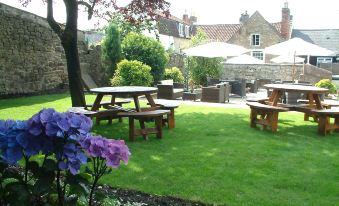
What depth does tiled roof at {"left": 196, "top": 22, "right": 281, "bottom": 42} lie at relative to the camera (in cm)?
4409

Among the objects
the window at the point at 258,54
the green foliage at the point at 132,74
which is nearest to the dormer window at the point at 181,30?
the window at the point at 258,54

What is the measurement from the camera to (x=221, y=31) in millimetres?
45062

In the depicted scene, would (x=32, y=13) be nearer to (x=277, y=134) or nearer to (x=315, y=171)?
(x=277, y=134)

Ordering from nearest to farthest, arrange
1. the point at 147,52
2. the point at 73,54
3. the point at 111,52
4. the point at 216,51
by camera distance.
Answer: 1. the point at 73,54
2. the point at 216,51
3. the point at 111,52
4. the point at 147,52

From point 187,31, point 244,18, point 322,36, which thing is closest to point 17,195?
point 187,31

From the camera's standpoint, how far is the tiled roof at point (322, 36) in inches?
1677

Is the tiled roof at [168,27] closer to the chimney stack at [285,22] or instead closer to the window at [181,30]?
the window at [181,30]

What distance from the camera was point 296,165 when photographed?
5594mm

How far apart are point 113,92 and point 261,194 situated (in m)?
4.01

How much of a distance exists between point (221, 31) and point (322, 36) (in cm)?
1179

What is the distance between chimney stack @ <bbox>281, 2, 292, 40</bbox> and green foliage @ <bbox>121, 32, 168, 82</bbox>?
24.9 m

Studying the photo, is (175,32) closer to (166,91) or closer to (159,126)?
(166,91)

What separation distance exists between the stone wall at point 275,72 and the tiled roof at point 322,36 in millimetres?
21550

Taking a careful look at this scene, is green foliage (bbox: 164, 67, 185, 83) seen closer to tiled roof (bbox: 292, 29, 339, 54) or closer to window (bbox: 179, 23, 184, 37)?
window (bbox: 179, 23, 184, 37)
